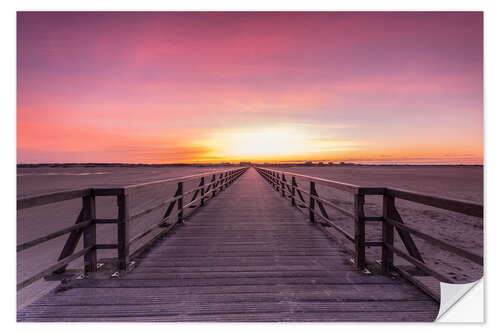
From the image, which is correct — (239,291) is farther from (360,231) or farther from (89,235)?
(89,235)

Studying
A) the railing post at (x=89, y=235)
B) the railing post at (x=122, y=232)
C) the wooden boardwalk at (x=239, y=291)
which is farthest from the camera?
the railing post at (x=122, y=232)

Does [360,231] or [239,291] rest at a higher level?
[360,231]

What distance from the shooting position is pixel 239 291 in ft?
8.36

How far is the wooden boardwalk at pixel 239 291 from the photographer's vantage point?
7.31 ft

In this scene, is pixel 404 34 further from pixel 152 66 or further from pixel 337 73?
pixel 152 66

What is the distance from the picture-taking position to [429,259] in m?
6.57

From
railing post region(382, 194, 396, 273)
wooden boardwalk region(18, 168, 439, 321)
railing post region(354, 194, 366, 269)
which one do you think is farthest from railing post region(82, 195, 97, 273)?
railing post region(382, 194, 396, 273)

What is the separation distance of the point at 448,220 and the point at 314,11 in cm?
1122

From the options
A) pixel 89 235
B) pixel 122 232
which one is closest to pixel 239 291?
pixel 122 232

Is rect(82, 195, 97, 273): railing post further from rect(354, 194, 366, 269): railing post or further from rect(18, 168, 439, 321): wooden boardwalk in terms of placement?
rect(354, 194, 366, 269): railing post

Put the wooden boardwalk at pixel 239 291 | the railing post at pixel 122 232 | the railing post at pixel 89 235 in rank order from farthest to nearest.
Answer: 1. the railing post at pixel 122 232
2. the railing post at pixel 89 235
3. the wooden boardwalk at pixel 239 291

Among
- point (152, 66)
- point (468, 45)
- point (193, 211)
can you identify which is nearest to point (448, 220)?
point (468, 45)

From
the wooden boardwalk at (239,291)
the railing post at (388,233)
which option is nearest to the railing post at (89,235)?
the wooden boardwalk at (239,291)

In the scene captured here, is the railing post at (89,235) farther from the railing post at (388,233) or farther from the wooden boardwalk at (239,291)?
the railing post at (388,233)
